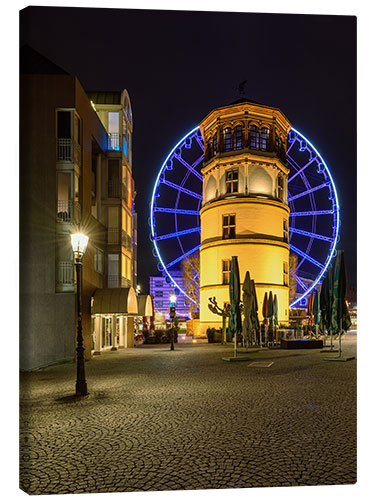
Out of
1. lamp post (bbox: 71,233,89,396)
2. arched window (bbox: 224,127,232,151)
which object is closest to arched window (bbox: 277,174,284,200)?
arched window (bbox: 224,127,232,151)

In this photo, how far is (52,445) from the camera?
696 cm

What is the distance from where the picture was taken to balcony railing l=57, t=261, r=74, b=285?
19844 millimetres

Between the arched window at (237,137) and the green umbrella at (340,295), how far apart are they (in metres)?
19.9

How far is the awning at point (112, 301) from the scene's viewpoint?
2388 cm

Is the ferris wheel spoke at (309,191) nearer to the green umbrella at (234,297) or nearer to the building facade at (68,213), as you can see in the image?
the building facade at (68,213)

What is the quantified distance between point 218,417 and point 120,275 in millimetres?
20732

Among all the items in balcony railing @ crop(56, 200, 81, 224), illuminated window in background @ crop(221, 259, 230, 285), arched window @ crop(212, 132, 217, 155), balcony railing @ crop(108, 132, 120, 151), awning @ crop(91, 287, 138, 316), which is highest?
arched window @ crop(212, 132, 217, 155)

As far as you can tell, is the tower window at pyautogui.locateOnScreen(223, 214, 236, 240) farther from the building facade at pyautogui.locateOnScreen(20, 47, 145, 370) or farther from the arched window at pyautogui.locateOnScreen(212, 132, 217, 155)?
the building facade at pyautogui.locateOnScreen(20, 47, 145, 370)

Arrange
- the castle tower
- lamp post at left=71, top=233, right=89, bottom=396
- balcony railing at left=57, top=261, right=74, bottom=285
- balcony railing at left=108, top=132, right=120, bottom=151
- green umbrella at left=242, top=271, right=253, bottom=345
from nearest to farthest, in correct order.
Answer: lamp post at left=71, top=233, right=89, bottom=396 → balcony railing at left=57, top=261, right=74, bottom=285 → green umbrella at left=242, top=271, right=253, bottom=345 → balcony railing at left=108, top=132, right=120, bottom=151 → the castle tower

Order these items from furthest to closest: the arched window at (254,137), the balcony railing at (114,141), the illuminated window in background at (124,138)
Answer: the arched window at (254,137)
the illuminated window in background at (124,138)
the balcony railing at (114,141)

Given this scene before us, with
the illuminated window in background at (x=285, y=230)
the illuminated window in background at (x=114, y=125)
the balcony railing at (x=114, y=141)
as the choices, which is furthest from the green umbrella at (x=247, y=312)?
the illuminated window in background at (x=285, y=230)

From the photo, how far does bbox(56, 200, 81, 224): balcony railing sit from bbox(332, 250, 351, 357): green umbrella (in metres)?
9.78

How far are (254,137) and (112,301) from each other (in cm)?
1734

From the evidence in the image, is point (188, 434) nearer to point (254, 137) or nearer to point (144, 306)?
point (144, 306)
